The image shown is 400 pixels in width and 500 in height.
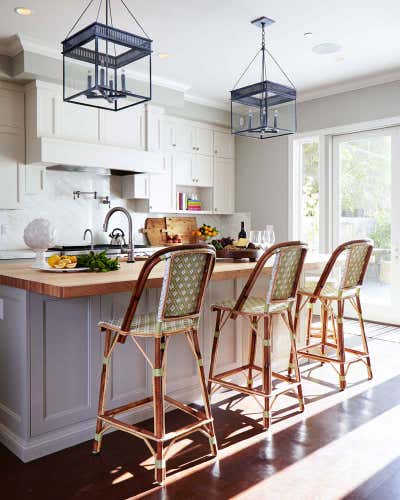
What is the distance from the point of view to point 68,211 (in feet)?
18.1

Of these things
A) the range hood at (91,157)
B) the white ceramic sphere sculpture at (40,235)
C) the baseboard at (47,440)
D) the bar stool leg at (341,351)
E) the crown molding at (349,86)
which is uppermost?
the crown molding at (349,86)

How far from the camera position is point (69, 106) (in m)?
4.92

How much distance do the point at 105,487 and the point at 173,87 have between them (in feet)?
15.6

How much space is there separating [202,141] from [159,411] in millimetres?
4991

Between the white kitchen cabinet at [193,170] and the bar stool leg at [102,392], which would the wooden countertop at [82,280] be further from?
the white kitchen cabinet at [193,170]

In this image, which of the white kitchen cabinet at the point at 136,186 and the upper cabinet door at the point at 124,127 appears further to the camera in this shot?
the white kitchen cabinet at the point at 136,186

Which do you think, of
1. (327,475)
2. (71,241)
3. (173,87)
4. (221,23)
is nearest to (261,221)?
(173,87)

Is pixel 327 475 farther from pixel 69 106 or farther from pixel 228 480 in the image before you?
pixel 69 106

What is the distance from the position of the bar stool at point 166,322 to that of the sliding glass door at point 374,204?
388 cm

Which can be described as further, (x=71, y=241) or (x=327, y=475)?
(x=71, y=241)

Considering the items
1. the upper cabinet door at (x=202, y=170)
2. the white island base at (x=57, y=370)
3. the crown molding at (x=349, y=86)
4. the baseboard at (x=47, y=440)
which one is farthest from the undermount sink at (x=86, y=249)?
the crown molding at (x=349, y=86)

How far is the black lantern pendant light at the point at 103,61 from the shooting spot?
2699 millimetres

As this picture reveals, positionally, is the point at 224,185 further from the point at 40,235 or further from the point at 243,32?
the point at 40,235

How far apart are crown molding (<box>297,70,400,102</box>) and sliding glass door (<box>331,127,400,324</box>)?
1.76ft
